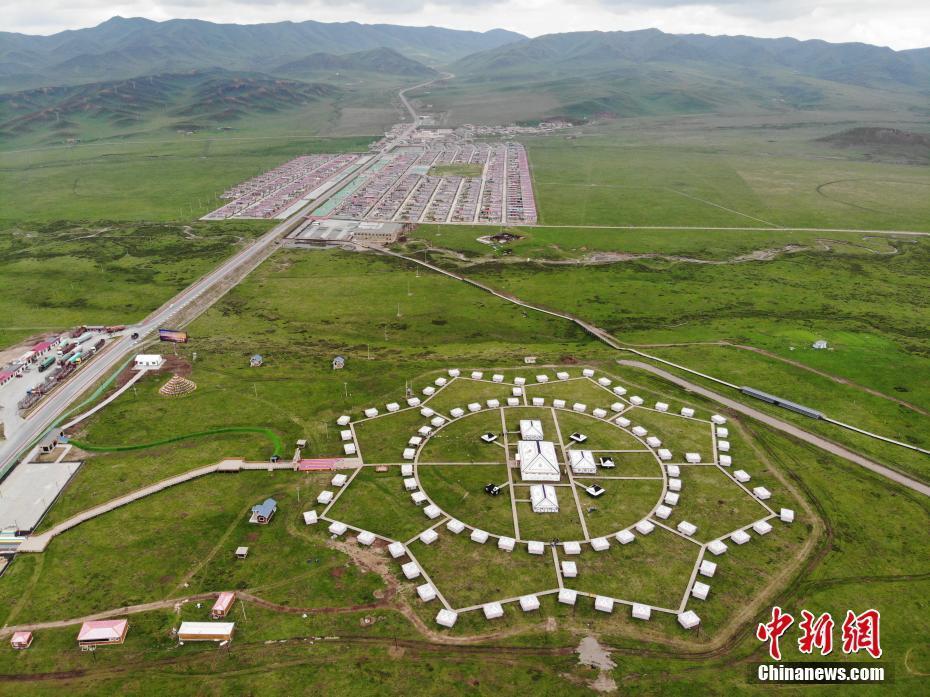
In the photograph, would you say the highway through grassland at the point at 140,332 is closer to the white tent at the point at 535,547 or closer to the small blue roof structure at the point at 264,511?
the small blue roof structure at the point at 264,511

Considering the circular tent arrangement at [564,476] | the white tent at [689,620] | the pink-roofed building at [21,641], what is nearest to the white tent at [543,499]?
the circular tent arrangement at [564,476]

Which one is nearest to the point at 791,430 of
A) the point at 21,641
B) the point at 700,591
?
the point at 700,591

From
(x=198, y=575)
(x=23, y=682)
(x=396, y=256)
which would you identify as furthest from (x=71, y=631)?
(x=396, y=256)

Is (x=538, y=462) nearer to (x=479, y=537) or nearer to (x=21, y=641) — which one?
(x=479, y=537)

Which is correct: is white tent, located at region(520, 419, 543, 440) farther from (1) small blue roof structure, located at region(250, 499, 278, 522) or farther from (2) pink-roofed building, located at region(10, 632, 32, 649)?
(2) pink-roofed building, located at region(10, 632, 32, 649)

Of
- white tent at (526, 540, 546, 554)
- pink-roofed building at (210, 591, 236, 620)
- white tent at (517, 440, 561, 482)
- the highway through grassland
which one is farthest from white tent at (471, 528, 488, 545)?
the highway through grassland

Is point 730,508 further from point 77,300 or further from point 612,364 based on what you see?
point 77,300
